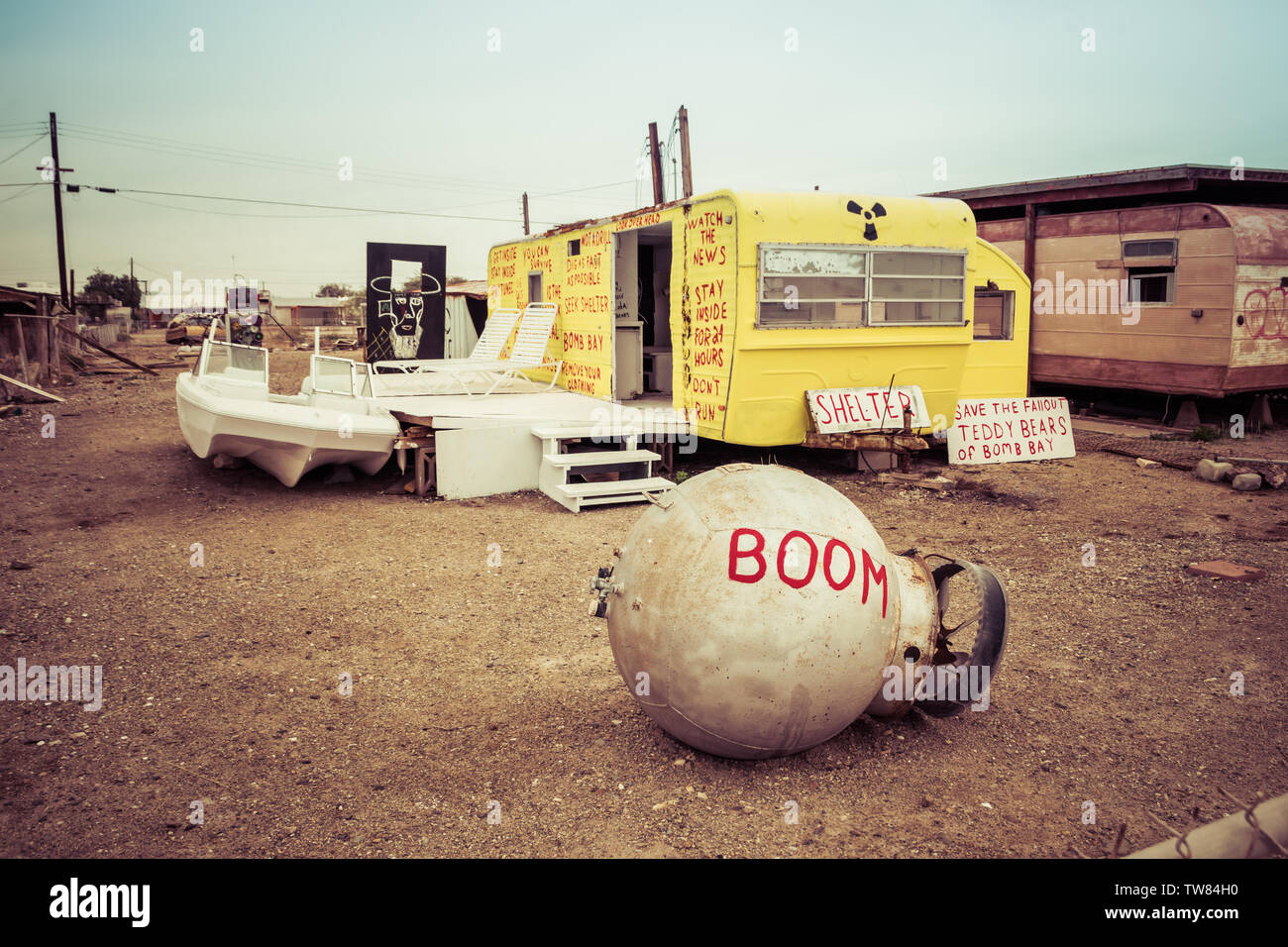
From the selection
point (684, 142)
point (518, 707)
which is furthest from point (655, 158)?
point (518, 707)

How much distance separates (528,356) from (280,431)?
4308 millimetres

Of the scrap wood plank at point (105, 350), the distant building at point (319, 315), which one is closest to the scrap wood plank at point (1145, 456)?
the scrap wood plank at point (105, 350)

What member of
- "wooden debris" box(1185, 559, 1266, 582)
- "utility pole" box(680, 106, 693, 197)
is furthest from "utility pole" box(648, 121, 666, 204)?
"wooden debris" box(1185, 559, 1266, 582)

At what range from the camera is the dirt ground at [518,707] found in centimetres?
311

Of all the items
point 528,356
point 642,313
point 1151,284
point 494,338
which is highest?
point 1151,284

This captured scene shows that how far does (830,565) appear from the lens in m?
3.16

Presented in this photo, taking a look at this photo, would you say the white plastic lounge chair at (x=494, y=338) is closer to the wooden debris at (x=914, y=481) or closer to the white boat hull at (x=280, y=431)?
the white boat hull at (x=280, y=431)

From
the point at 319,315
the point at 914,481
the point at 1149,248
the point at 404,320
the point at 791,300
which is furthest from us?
the point at 319,315

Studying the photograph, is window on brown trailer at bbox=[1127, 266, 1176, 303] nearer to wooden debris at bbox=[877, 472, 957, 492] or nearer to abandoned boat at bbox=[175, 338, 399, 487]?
wooden debris at bbox=[877, 472, 957, 492]

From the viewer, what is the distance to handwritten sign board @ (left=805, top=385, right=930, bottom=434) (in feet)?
29.9

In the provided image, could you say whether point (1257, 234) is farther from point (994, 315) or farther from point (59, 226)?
point (59, 226)

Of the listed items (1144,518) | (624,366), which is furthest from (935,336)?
(624,366)
